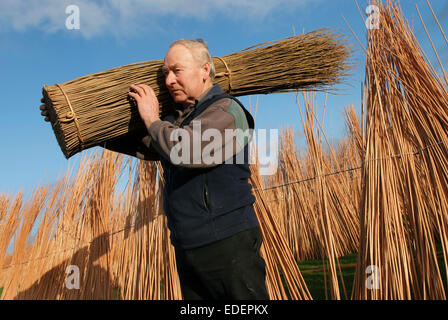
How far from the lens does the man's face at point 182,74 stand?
45.9 inches

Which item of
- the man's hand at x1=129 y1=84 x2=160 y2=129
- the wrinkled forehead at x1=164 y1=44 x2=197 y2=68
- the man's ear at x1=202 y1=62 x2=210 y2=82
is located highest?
the wrinkled forehead at x1=164 y1=44 x2=197 y2=68

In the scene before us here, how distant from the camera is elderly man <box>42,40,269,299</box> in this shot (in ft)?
3.39

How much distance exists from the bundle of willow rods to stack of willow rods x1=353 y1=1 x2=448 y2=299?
0.19 m

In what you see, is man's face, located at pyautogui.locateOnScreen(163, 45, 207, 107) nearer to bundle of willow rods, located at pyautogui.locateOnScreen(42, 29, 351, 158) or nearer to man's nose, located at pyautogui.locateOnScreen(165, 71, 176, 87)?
man's nose, located at pyautogui.locateOnScreen(165, 71, 176, 87)

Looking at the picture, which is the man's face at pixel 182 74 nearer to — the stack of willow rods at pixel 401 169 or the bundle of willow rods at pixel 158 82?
the bundle of willow rods at pixel 158 82

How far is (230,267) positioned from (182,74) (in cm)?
60

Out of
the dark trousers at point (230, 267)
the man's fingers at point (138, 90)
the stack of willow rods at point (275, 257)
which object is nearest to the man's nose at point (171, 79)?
the man's fingers at point (138, 90)

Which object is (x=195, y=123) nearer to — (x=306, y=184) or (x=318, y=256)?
(x=306, y=184)

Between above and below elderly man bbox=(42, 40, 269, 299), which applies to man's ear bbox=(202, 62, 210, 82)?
above

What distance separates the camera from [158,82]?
1318mm

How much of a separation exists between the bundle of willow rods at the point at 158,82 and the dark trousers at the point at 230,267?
0.51 metres

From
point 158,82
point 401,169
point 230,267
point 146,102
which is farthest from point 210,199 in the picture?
point 401,169

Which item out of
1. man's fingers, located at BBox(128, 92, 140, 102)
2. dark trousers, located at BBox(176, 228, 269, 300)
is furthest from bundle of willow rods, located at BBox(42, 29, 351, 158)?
dark trousers, located at BBox(176, 228, 269, 300)
